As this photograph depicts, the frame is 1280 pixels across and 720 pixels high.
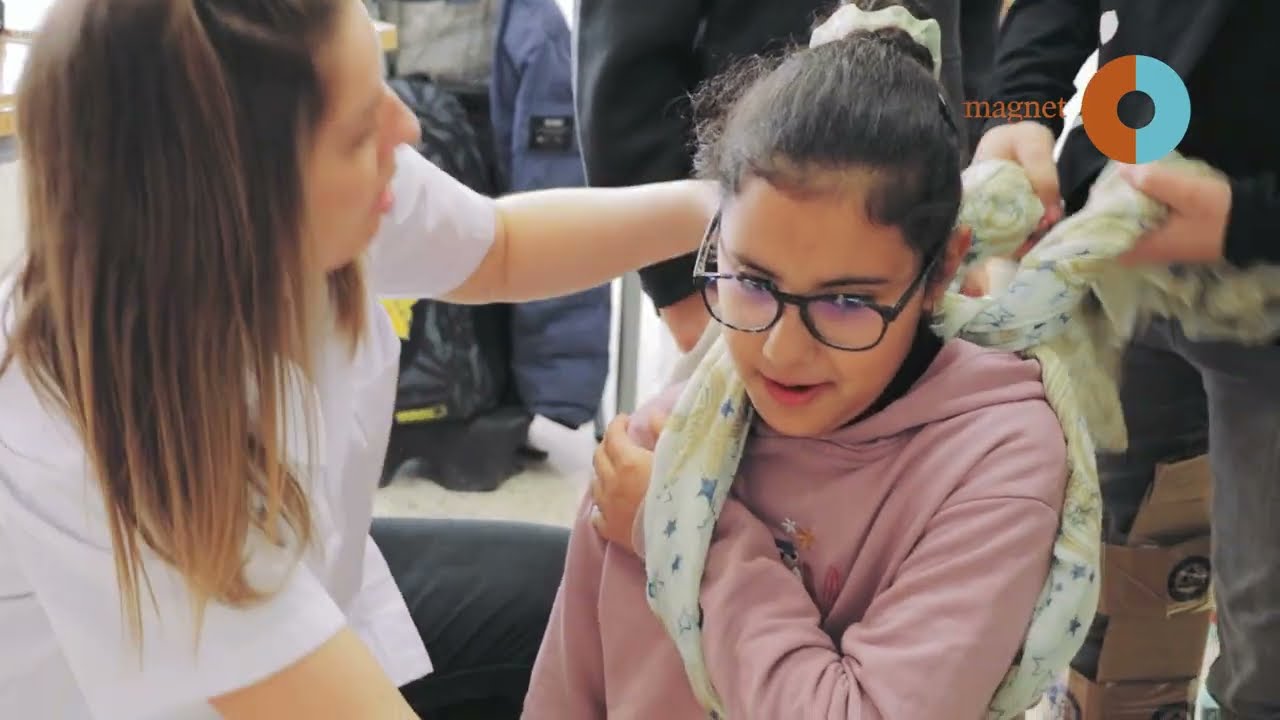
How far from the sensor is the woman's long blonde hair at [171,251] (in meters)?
0.65

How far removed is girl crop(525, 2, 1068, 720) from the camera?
2.26 ft

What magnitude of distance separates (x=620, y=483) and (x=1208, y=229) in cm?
49

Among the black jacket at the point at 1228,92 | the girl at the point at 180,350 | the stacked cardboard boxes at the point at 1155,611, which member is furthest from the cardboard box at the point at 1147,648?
the girl at the point at 180,350

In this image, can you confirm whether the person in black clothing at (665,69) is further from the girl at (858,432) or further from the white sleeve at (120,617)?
the white sleeve at (120,617)

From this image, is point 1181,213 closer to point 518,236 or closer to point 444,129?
point 518,236

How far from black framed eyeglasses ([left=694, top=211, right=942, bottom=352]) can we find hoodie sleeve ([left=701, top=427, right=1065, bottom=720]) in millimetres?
115

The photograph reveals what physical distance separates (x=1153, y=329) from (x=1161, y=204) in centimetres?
27

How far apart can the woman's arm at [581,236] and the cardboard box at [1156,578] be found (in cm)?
56

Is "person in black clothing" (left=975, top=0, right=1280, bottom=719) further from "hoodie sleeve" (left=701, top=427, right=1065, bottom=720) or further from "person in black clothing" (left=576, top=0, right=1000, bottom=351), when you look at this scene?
"hoodie sleeve" (left=701, top=427, right=1065, bottom=720)

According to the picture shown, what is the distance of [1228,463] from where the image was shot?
1036 millimetres

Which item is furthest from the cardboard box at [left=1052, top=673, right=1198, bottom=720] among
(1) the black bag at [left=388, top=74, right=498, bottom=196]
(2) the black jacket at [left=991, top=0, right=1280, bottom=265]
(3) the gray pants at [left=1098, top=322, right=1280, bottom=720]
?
(1) the black bag at [left=388, top=74, right=498, bottom=196]

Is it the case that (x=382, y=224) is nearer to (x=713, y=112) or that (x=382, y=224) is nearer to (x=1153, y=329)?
(x=713, y=112)

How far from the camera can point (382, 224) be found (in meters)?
1.01

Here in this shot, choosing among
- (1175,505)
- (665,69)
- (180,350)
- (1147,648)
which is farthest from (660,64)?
(1147,648)
